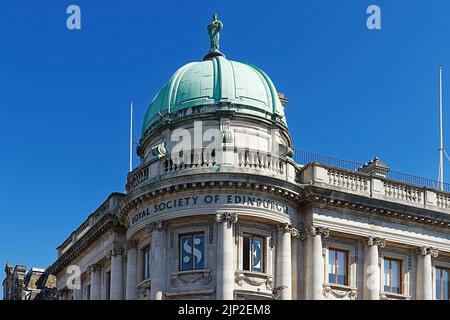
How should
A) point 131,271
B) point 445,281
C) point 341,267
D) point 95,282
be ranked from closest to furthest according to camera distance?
point 341,267 < point 131,271 < point 445,281 < point 95,282

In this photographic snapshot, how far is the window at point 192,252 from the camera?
155 ft

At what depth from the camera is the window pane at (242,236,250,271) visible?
4731 centimetres

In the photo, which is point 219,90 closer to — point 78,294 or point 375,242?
point 375,242

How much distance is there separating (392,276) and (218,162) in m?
11.0

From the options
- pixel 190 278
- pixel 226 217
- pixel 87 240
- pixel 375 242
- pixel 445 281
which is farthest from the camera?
pixel 87 240

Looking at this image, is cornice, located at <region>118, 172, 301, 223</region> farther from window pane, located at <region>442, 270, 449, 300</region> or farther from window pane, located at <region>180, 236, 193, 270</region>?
window pane, located at <region>442, 270, 449, 300</region>

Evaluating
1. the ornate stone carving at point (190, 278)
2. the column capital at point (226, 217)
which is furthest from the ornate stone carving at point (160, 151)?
the ornate stone carving at point (190, 278)

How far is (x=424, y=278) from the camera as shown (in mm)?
50719

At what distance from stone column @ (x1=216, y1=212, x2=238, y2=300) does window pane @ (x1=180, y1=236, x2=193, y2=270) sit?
5.74 feet

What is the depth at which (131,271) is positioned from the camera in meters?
50.7

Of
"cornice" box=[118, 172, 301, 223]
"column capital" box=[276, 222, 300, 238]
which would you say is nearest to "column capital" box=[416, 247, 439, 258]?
"column capital" box=[276, 222, 300, 238]

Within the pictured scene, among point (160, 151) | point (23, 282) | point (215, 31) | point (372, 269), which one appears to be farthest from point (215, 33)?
point (23, 282)

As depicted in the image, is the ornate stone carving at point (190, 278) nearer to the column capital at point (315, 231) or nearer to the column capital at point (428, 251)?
the column capital at point (315, 231)
